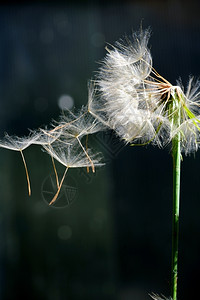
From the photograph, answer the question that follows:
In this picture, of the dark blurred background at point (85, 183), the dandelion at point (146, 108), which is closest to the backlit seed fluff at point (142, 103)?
the dandelion at point (146, 108)

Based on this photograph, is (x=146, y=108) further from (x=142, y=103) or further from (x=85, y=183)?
(x=85, y=183)

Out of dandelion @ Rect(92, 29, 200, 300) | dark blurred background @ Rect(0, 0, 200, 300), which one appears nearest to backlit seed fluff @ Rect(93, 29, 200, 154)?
dandelion @ Rect(92, 29, 200, 300)

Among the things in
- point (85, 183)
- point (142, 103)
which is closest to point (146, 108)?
point (142, 103)

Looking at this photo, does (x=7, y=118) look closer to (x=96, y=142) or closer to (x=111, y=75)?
(x=96, y=142)

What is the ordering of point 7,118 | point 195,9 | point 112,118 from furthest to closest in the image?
point 7,118 < point 195,9 < point 112,118

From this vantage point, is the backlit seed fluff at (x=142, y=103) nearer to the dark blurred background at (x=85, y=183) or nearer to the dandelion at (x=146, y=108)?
the dandelion at (x=146, y=108)

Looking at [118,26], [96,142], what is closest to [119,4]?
[118,26]
